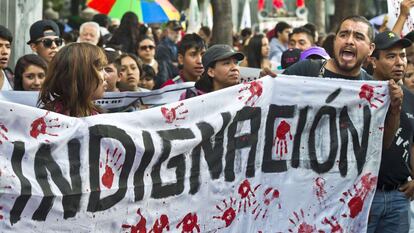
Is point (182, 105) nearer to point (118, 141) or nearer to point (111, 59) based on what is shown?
point (118, 141)

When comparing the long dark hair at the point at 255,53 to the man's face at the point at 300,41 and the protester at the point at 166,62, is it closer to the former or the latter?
the man's face at the point at 300,41

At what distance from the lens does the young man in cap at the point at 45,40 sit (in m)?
9.57

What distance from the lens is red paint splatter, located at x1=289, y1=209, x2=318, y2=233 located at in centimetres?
637

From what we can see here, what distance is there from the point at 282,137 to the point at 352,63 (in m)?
0.63

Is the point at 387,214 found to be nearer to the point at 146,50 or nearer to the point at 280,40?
the point at 146,50

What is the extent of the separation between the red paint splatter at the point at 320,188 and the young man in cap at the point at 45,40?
3.72 meters

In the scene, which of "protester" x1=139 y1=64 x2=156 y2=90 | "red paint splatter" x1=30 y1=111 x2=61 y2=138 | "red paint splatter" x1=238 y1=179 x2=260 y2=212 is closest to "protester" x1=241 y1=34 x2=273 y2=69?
"protester" x1=139 y1=64 x2=156 y2=90

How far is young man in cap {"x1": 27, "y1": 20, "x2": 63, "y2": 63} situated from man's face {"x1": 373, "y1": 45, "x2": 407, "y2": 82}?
11.6 feet

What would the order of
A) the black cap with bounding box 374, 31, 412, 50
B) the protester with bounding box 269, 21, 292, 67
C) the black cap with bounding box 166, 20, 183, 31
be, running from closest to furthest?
1. the black cap with bounding box 374, 31, 412, 50
2. the protester with bounding box 269, 21, 292, 67
3. the black cap with bounding box 166, 20, 183, 31

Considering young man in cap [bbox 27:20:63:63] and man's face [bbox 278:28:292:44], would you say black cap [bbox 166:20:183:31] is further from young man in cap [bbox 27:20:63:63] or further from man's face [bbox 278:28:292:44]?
young man in cap [bbox 27:20:63:63]

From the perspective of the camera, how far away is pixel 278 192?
6320 mm

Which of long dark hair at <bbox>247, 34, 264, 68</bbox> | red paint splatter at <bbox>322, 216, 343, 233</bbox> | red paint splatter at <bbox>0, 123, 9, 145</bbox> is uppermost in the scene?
long dark hair at <bbox>247, 34, 264, 68</bbox>

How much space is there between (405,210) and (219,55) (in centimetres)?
169

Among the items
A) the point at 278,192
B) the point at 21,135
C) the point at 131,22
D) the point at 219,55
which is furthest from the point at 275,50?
the point at 21,135
